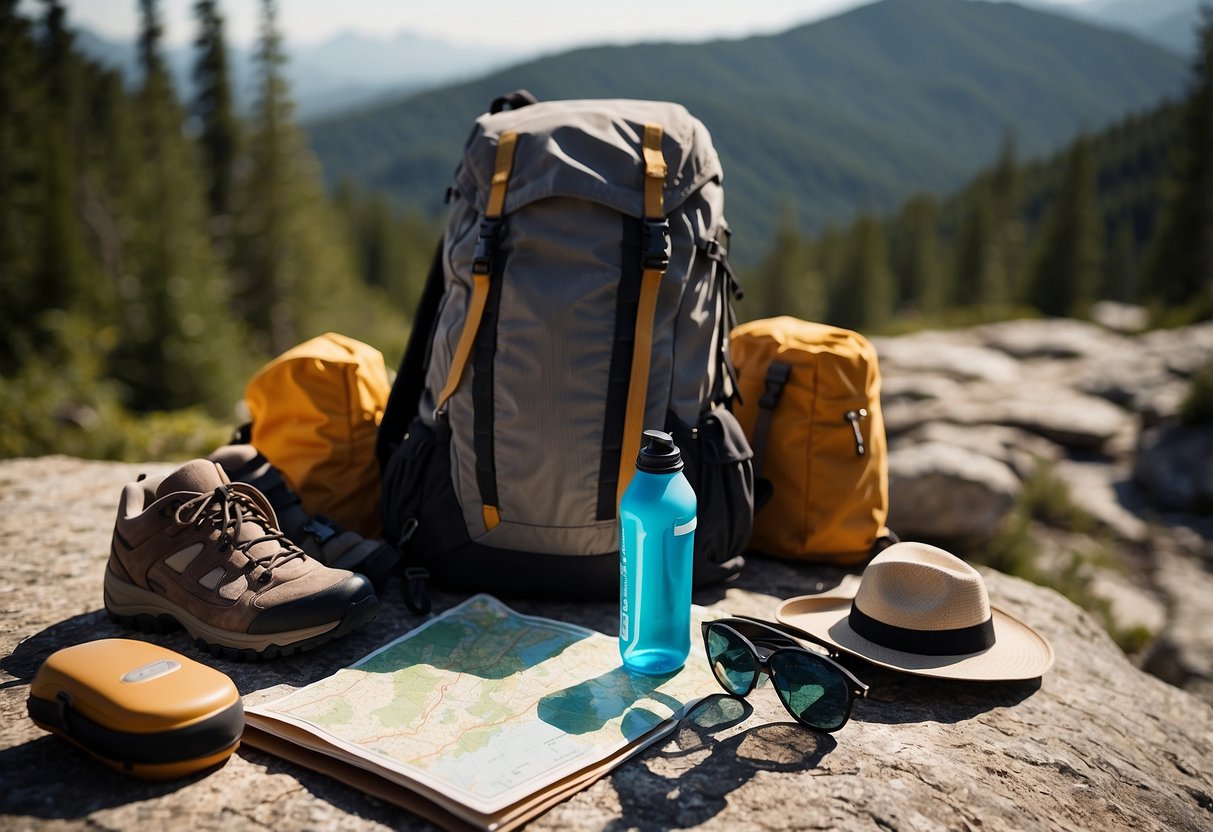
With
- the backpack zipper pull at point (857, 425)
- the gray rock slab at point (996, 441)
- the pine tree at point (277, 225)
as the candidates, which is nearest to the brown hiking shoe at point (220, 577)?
the backpack zipper pull at point (857, 425)

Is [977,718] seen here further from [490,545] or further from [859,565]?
[490,545]

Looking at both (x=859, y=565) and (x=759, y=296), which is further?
(x=759, y=296)

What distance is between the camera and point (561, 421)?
110 inches

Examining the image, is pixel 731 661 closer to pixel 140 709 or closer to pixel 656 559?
pixel 656 559

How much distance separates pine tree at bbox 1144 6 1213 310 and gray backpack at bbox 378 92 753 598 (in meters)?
35.2

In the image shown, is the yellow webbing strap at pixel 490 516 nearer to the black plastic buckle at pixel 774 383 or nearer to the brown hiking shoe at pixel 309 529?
the brown hiking shoe at pixel 309 529

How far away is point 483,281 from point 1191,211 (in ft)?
127

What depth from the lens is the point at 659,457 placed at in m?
2.30

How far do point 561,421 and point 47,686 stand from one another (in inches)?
60.6

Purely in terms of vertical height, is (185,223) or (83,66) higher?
(83,66)

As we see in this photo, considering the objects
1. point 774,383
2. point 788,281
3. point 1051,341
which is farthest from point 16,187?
point 788,281

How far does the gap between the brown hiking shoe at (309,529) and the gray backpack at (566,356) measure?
18cm

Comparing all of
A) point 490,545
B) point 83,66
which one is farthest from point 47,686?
point 83,66

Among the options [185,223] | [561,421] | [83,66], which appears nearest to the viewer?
[561,421]
